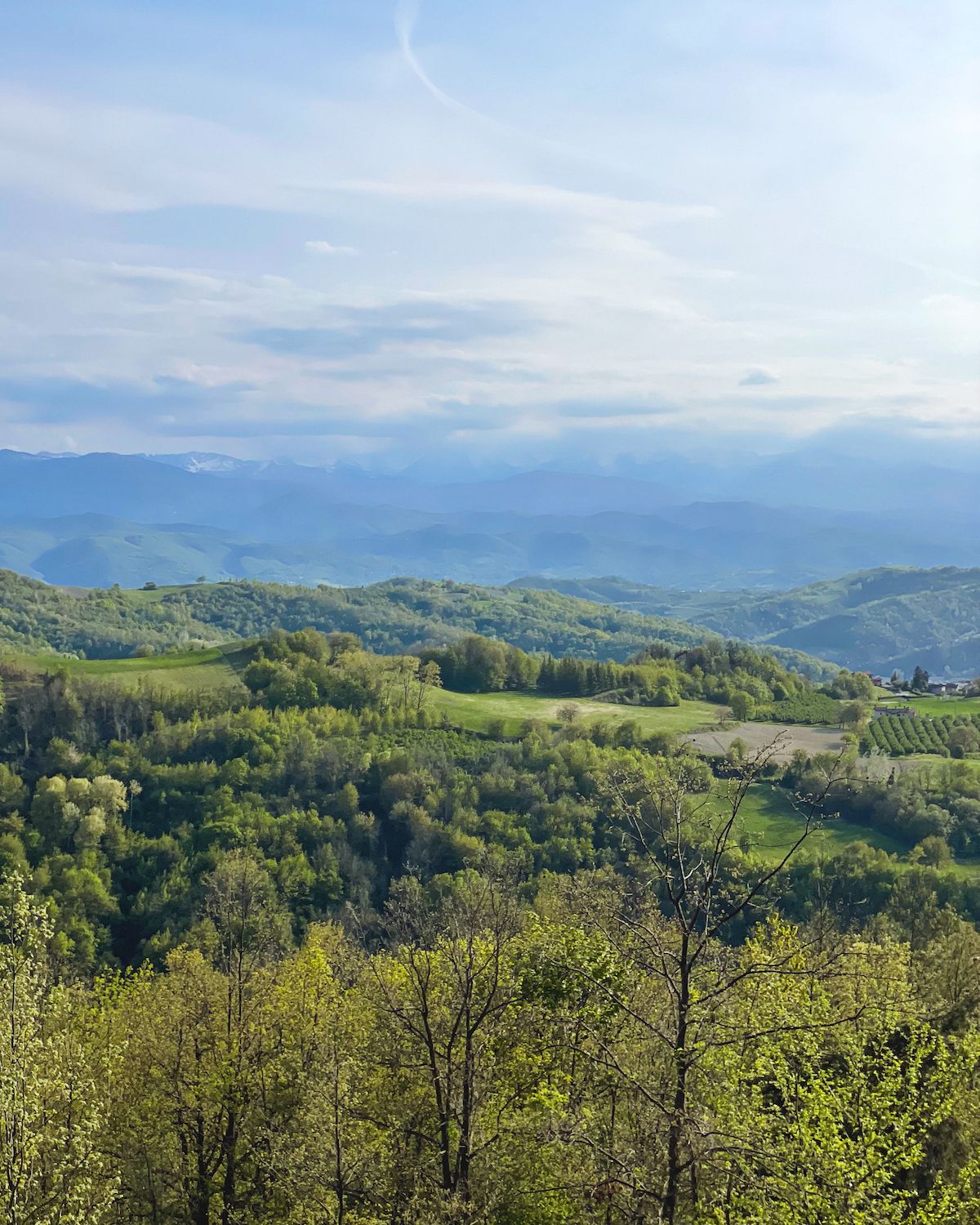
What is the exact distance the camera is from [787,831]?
83.7m

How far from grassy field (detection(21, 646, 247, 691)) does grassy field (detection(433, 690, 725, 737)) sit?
92.6 ft

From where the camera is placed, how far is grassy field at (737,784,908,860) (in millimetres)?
79312

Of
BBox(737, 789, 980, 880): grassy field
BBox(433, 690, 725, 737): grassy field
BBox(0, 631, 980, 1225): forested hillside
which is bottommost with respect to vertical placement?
BBox(737, 789, 980, 880): grassy field

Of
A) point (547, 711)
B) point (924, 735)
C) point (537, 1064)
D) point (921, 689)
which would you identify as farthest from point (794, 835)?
point (921, 689)

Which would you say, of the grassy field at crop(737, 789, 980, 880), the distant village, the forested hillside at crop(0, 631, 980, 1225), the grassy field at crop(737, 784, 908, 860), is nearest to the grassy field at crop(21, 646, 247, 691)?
the forested hillside at crop(0, 631, 980, 1225)

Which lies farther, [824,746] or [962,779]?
[824,746]

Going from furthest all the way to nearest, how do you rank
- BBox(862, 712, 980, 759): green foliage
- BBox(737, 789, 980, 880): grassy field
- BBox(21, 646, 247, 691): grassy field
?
BBox(21, 646, 247, 691): grassy field, BBox(862, 712, 980, 759): green foliage, BBox(737, 789, 980, 880): grassy field

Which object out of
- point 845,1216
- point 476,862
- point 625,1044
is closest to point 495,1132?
point 625,1044

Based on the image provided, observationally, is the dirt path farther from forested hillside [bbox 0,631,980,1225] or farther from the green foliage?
forested hillside [bbox 0,631,980,1225]

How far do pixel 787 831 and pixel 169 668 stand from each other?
82.4 metres

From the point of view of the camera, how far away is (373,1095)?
23.1 metres

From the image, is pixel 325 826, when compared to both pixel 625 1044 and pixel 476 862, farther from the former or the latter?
pixel 625 1044

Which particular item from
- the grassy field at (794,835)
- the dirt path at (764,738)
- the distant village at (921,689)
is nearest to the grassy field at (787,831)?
the grassy field at (794,835)

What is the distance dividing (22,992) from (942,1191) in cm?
1673
